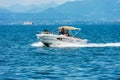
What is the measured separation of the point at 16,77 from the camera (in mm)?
36594

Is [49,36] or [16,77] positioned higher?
[49,36]

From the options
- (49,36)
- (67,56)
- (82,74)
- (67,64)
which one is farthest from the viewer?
(49,36)

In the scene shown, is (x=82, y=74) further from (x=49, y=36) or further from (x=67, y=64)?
(x=49, y=36)

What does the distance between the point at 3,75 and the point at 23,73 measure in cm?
200

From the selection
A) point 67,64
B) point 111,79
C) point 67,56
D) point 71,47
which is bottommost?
point 111,79

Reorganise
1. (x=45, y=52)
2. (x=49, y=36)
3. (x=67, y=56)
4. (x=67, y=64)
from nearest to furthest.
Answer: (x=67, y=64) → (x=67, y=56) → (x=45, y=52) → (x=49, y=36)

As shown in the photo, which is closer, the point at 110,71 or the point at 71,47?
the point at 110,71

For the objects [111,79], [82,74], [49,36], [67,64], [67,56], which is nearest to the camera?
[111,79]

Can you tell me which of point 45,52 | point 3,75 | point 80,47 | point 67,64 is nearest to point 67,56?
point 45,52

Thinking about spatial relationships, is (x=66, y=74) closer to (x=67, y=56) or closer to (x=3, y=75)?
(x=3, y=75)

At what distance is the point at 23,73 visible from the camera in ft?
128

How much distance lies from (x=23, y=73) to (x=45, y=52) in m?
23.8

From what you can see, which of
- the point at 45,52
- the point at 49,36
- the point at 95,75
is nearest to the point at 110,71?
the point at 95,75

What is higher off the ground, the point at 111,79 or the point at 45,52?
the point at 45,52
